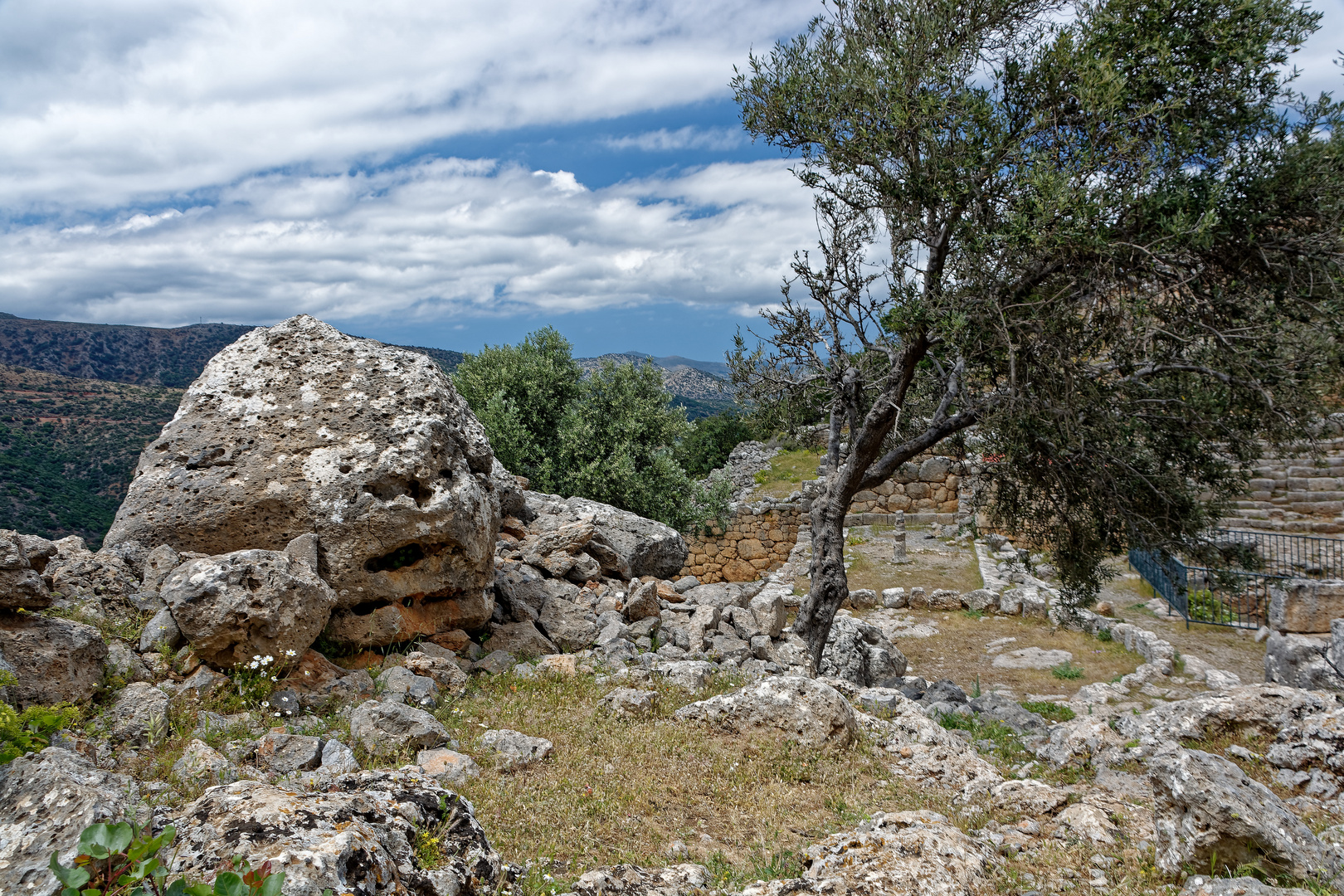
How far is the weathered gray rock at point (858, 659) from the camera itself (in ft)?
35.0

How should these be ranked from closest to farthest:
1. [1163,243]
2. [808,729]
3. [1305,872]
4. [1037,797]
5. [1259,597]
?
[1305,872] < [1037,797] < [808,729] < [1163,243] < [1259,597]

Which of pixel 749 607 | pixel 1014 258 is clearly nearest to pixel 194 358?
pixel 749 607

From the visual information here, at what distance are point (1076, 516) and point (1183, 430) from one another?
2.03m

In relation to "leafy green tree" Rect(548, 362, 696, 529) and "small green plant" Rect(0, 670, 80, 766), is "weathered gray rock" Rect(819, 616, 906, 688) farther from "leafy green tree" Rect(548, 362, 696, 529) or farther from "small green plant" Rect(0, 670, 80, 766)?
"small green plant" Rect(0, 670, 80, 766)

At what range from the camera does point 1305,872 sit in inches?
154

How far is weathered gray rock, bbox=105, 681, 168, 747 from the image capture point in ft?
17.1

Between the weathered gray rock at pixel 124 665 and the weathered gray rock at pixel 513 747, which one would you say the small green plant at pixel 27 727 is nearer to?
the weathered gray rock at pixel 124 665

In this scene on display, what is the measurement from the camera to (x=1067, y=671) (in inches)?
462

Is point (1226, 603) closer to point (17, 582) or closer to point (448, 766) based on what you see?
point (448, 766)

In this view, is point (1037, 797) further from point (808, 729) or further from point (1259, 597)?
point (1259, 597)

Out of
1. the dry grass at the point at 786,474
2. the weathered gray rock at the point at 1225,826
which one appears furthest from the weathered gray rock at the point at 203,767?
the dry grass at the point at 786,474

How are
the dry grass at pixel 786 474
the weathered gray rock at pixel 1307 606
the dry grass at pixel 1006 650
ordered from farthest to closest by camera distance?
the dry grass at pixel 786 474 < the weathered gray rock at pixel 1307 606 < the dry grass at pixel 1006 650

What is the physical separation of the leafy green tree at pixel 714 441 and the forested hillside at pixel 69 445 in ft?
85.8

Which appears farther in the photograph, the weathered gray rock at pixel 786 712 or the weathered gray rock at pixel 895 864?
the weathered gray rock at pixel 786 712
